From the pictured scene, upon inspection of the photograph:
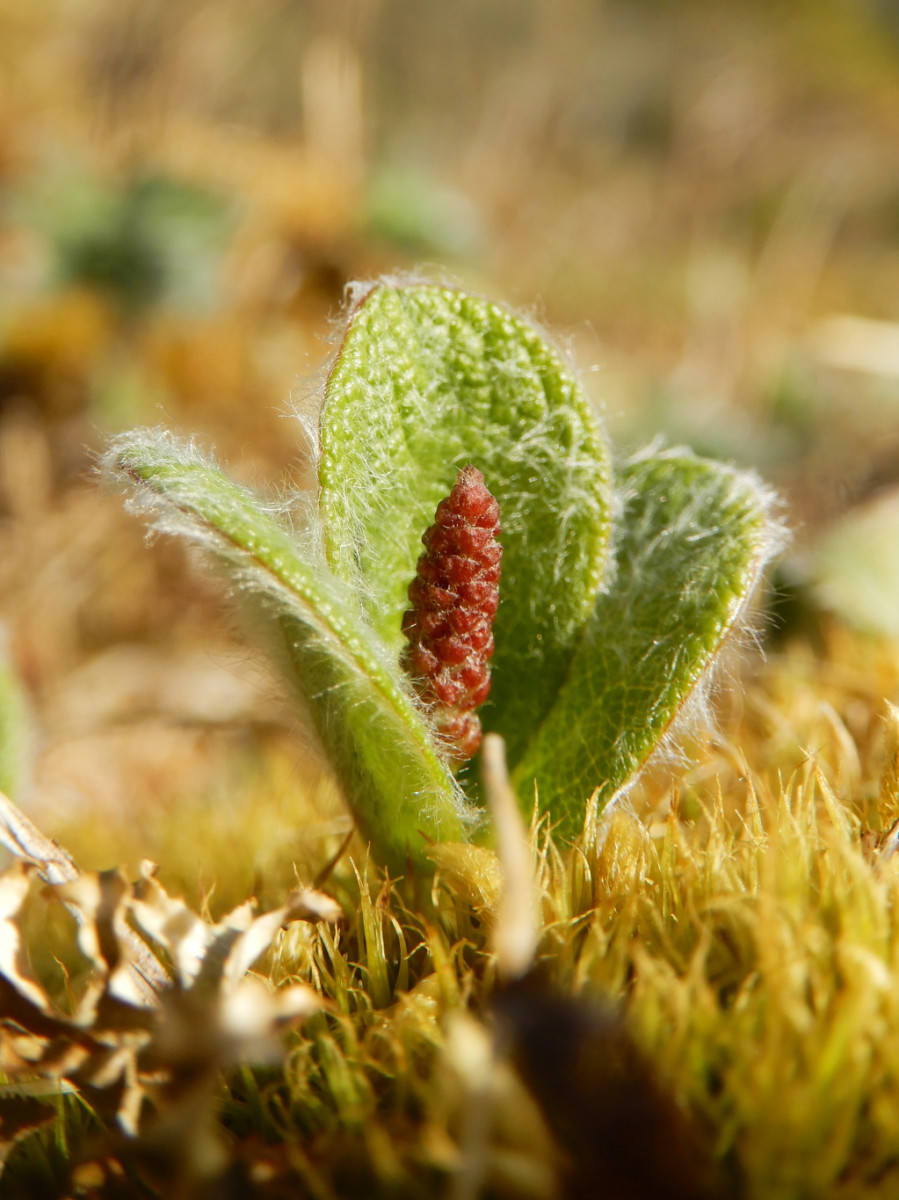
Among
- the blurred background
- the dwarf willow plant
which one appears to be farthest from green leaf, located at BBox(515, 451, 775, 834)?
the blurred background

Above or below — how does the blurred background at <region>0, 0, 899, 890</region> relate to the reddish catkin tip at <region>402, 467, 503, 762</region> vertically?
above

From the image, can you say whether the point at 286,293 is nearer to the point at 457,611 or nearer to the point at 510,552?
the point at 510,552

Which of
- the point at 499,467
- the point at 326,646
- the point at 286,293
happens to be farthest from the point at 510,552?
the point at 286,293

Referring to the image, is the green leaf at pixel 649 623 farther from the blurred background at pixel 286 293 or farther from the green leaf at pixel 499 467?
the blurred background at pixel 286 293

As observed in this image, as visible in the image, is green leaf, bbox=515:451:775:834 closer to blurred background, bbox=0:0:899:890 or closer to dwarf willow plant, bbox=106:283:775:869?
dwarf willow plant, bbox=106:283:775:869

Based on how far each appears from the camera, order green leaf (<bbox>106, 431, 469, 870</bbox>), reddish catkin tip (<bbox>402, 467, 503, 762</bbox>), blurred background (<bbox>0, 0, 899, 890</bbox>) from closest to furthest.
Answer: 1. green leaf (<bbox>106, 431, 469, 870</bbox>)
2. reddish catkin tip (<bbox>402, 467, 503, 762</bbox>)
3. blurred background (<bbox>0, 0, 899, 890</bbox>)

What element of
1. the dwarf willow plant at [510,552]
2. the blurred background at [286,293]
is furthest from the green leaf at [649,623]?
the blurred background at [286,293]
